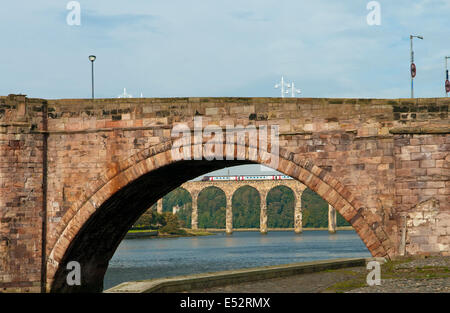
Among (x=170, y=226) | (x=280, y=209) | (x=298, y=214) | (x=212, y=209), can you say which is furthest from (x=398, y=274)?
(x=212, y=209)

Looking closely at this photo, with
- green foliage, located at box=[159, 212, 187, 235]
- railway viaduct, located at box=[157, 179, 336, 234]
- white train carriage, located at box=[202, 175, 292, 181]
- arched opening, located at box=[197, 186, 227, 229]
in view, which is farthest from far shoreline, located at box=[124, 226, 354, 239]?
white train carriage, located at box=[202, 175, 292, 181]

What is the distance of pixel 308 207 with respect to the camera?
146 metres

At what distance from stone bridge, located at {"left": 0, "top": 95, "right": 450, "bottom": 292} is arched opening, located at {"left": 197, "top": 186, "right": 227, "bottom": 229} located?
12262cm

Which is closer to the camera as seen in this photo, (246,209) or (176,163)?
(176,163)

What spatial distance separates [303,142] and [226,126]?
245 cm

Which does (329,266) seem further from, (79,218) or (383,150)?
(79,218)

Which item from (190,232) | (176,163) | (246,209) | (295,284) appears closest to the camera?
(295,284)

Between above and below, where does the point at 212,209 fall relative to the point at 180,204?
below

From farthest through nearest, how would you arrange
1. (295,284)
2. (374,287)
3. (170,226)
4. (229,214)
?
(229,214) → (170,226) → (295,284) → (374,287)

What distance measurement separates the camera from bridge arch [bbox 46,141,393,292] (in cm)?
1900

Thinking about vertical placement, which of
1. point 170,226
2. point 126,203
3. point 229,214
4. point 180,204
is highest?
point 126,203

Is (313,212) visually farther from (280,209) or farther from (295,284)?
(295,284)

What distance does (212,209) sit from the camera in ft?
490

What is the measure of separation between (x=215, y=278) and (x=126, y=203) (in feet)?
29.1
